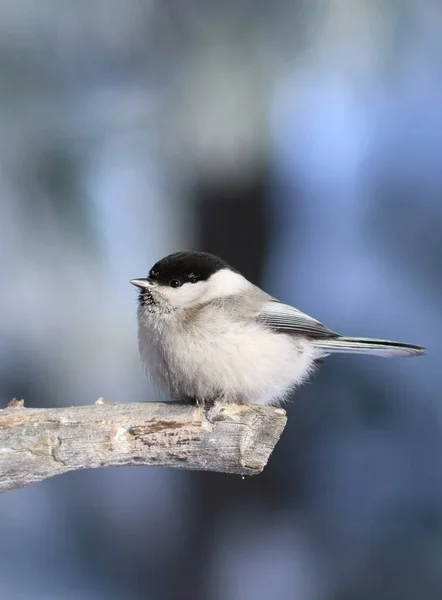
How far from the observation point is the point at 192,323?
1.40 m

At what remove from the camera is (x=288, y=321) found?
1.52 meters

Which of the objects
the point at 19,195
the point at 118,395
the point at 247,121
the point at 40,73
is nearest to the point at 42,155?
the point at 19,195

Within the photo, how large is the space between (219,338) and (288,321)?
0.22m

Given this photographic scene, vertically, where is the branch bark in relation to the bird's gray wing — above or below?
below

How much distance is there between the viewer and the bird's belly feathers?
4.50 feet

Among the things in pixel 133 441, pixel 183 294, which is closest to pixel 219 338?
pixel 183 294

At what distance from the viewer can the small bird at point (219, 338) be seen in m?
1.38

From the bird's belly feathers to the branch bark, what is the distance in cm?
13

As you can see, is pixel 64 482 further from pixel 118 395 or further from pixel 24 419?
pixel 24 419

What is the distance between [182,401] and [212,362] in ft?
0.42

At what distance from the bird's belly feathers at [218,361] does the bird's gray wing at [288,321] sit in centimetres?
4

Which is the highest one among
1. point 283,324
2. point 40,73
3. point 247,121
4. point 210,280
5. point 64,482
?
point 40,73

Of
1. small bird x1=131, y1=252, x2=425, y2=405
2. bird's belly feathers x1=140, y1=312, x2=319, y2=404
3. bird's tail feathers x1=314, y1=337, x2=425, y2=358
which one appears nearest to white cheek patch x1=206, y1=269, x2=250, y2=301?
small bird x1=131, y1=252, x2=425, y2=405

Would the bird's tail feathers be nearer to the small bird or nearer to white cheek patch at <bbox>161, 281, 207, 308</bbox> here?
the small bird
